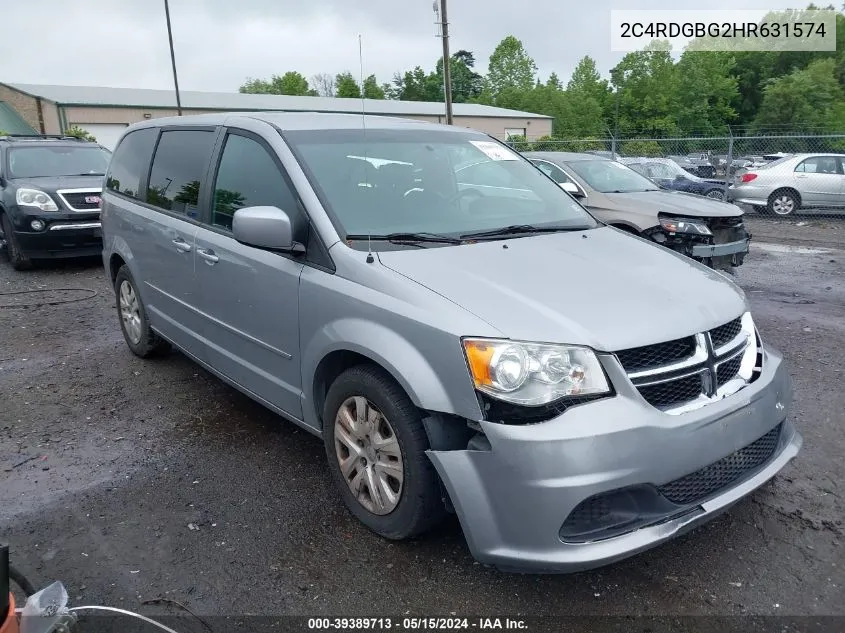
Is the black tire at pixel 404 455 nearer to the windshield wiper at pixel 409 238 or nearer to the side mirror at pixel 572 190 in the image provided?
the windshield wiper at pixel 409 238

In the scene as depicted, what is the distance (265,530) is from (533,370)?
156cm

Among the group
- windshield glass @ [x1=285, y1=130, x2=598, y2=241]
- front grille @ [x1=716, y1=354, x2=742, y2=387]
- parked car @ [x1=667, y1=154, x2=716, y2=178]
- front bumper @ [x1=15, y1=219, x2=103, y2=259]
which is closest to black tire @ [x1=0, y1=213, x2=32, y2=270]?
front bumper @ [x1=15, y1=219, x2=103, y2=259]

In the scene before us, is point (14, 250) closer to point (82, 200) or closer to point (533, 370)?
point (82, 200)

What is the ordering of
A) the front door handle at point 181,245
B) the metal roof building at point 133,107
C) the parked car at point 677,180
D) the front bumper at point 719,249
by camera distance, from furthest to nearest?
the metal roof building at point 133,107
the parked car at point 677,180
the front bumper at point 719,249
the front door handle at point 181,245

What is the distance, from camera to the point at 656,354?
255 cm

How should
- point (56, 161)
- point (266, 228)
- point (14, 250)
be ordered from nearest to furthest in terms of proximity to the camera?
point (266, 228), point (14, 250), point (56, 161)

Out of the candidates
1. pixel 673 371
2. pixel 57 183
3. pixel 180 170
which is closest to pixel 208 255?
pixel 180 170

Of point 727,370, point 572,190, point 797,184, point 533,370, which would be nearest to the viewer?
point 533,370

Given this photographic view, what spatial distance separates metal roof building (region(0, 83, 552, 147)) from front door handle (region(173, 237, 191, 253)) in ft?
75.5

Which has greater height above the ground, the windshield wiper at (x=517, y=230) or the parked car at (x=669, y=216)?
the windshield wiper at (x=517, y=230)

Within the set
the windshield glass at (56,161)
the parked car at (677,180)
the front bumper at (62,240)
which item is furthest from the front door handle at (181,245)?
the parked car at (677,180)

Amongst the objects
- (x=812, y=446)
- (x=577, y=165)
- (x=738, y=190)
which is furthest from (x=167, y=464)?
(x=738, y=190)

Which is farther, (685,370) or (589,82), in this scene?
(589,82)

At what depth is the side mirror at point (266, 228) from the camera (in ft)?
10.2
